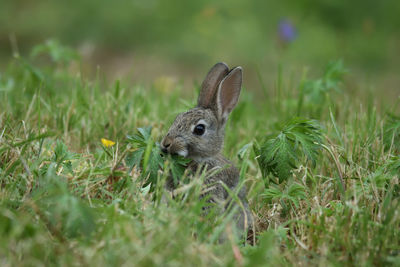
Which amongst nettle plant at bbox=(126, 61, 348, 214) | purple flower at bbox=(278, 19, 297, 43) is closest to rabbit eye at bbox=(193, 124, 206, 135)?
nettle plant at bbox=(126, 61, 348, 214)

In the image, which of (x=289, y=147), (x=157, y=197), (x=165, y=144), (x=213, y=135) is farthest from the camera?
(x=213, y=135)

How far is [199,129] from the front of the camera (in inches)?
165

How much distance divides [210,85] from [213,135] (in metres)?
0.47

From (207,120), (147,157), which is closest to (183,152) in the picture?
(207,120)

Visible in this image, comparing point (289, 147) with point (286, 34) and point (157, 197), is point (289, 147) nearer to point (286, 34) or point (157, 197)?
point (157, 197)

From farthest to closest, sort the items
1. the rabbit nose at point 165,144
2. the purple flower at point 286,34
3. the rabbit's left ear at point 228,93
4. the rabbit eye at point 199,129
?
the purple flower at point 286,34 → the rabbit's left ear at point 228,93 → the rabbit eye at point 199,129 → the rabbit nose at point 165,144

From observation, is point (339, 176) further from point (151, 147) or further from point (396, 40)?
point (396, 40)

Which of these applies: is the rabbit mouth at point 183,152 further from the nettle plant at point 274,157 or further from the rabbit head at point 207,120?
the nettle plant at point 274,157

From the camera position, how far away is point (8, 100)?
16.5ft

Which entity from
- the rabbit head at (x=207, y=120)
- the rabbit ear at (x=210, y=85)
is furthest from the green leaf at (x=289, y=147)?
the rabbit ear at (x=210, y=85)

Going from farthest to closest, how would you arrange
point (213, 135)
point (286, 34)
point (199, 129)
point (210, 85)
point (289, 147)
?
point (286, 34) < point (210, 85) < point (213, 135) < point (199, 129) < point (289, 147)

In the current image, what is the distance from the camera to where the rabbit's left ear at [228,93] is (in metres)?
4.46

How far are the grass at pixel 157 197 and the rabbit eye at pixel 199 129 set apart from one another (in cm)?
35

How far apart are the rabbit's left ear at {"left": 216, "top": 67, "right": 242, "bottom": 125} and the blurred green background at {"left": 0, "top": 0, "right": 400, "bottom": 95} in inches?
181
